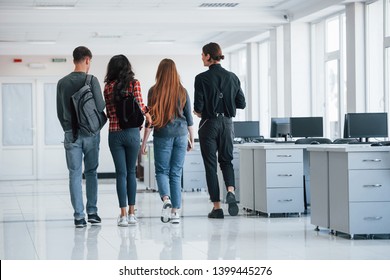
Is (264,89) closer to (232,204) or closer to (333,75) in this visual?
(333,75)

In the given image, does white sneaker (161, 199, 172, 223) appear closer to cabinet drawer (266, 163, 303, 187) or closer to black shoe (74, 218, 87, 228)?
black shoe (74, 218, 87, 228)

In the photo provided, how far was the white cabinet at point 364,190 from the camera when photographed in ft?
20.5

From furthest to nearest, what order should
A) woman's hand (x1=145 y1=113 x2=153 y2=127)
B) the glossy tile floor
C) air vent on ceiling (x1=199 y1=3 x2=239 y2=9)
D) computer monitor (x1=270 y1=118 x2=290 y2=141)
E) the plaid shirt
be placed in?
1. air vent on ceiling (x1=199 y1=3 x2=239 y2=9)
2. computer monitor (x1=270 y1=118 x2=290 y2=141)
3. woman's hand (x1=145 y1=113 x2=153 y2=127)
4. the plaid shirt
5. the glossy tile floor

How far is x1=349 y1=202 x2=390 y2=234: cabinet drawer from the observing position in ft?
20.5

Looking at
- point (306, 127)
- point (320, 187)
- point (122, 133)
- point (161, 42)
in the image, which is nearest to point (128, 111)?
point (122, 133)

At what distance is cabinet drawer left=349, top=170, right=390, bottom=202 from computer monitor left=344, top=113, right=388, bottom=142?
8.27ft

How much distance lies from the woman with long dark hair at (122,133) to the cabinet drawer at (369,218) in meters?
1.97

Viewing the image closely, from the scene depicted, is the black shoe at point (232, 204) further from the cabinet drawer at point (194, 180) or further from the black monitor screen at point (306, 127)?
the cabinet drawer at point (194, 180)

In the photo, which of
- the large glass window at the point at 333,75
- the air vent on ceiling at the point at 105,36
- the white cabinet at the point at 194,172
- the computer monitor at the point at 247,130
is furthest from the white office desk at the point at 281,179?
the air vent on ceiling at the point at 105,36

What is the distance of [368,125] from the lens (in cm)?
888

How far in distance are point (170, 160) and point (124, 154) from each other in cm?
51

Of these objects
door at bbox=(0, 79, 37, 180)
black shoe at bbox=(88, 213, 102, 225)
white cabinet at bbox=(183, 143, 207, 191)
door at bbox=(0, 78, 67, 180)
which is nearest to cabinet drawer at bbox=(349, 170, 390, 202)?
black shoe at bbox=(88, 213, 102, 225)

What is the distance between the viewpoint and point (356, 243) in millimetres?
6031
